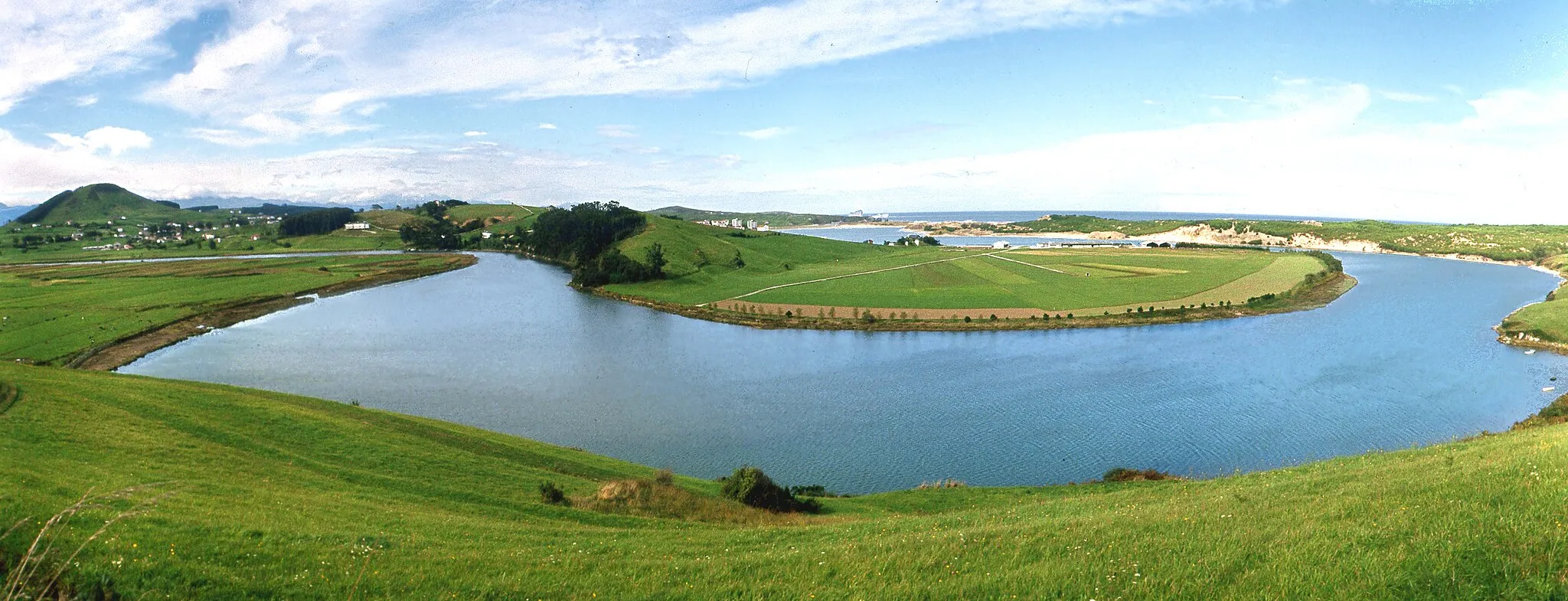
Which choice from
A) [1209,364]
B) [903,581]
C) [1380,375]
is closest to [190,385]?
[903,581]

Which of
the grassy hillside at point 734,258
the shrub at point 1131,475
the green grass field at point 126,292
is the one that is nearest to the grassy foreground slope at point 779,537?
the shrub at point 1131,475

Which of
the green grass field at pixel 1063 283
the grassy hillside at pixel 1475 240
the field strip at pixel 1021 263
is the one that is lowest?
the green grass field at pixel 1063 283

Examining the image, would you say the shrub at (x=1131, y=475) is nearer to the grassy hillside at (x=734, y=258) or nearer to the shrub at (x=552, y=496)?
the shrub at (x=552, y=496)

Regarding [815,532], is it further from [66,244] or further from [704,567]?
[66,244]

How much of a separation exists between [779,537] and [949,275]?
106 m

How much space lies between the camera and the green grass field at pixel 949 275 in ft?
316

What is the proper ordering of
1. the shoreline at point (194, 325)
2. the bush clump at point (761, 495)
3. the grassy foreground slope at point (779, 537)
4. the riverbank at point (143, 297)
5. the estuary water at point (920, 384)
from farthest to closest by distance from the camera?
the riverbank at point (143, 297) → the shoreline at point (194, 325) → the estuary water at point (920, 384) → the bush clump at point (761, 495) → the grassy foreground slope at point (779, 537)

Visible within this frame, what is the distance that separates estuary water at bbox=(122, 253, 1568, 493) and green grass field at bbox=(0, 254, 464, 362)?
25.9 feet

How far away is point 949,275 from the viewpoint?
11781cm

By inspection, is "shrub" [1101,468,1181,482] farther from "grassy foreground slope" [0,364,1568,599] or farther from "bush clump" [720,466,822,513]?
"bush clump" [720,466,822,513]

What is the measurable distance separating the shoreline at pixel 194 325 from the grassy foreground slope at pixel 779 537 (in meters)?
34.6

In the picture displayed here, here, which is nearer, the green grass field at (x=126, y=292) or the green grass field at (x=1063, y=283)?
the green grass field at (x=126, y=292)

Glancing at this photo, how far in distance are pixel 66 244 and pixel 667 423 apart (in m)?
235

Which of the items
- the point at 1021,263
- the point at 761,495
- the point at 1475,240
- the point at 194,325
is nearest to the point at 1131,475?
the point at 761,495
